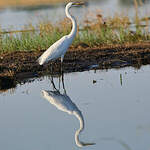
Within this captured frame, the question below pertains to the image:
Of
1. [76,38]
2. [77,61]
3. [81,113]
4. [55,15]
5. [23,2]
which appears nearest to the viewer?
[81,113]

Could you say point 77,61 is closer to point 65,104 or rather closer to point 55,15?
point 65,104

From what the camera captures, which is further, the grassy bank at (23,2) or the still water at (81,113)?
the grassy bank at (23,2)

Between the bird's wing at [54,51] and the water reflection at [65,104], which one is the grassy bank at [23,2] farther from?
the water reflection at [65,104]

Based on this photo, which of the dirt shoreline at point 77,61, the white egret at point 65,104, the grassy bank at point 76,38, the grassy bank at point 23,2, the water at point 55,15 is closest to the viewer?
the white egret at point 65,104

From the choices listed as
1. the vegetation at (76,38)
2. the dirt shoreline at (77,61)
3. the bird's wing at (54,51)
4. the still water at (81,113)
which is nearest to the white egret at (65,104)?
the still water at (81,113)

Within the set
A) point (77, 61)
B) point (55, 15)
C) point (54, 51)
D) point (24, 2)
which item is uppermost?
point (24, 2)

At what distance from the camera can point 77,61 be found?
10094 mm

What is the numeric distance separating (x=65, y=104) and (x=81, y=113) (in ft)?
1.96

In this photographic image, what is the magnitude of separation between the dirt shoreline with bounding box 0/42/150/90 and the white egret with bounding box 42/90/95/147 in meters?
1.24

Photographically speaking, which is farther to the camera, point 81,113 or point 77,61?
point 77,61

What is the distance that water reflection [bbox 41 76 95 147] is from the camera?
5625 mm

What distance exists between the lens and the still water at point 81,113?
529 cm

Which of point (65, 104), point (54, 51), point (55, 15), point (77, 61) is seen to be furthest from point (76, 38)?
point (65, 104)

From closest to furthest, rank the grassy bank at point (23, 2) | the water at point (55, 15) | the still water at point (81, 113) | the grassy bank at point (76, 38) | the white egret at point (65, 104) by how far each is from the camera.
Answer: the still water at point (81, 113)
the white egret at point (65, 104)
the grassy bank at point (76, 38)
the water at point (55, 15)
the grassy bank at point (23, 2)
